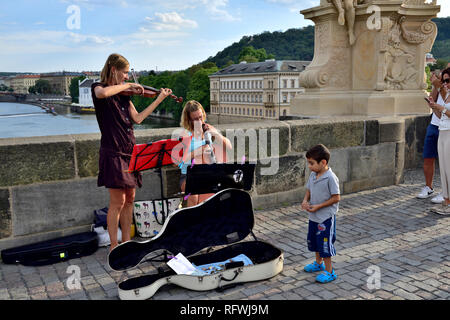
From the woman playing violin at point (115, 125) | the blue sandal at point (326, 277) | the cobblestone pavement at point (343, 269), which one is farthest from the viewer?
the woman playing violin at point (115, 125)

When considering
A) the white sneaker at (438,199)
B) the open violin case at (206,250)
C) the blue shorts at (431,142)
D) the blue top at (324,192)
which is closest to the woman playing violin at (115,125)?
the open violin case at (206,250)

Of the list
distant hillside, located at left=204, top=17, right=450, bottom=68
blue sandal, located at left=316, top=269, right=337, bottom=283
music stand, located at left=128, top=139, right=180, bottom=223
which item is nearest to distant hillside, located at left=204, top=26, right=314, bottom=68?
distant hillside, located at left=204, top=17, right=450, bottom=68

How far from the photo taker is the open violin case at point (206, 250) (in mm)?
3191

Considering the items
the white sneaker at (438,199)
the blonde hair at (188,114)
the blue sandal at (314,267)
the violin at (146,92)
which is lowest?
the blue sandal at (314,267)

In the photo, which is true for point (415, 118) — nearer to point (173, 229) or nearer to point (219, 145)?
point (219, 145)

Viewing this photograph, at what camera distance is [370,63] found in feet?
25.1

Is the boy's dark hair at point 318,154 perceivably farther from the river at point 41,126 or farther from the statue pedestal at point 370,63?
the river at point 41,126

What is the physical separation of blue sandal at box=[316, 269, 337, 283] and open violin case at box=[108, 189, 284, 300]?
13.1 inches

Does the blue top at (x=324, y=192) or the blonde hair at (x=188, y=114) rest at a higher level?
the blonde hair at (x=188, y=114)

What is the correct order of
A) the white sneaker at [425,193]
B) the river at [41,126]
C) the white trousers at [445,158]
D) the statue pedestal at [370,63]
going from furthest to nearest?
the river at [41,126], the statue pedestal at [370,63], the white sneaker at [425,193], the white trousers at [445,158]

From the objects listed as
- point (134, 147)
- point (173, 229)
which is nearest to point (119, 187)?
point (134, 147)

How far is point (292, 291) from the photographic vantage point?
10.4 ft

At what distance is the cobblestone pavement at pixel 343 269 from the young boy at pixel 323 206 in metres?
0.21

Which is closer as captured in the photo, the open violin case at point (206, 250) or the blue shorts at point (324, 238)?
the open violin case at point (206, 250)
